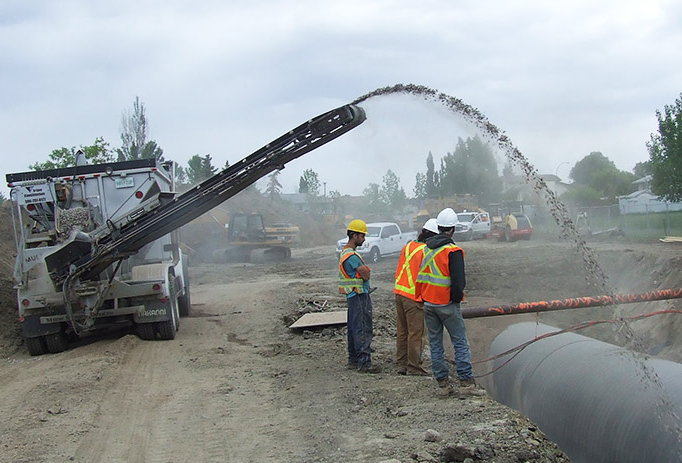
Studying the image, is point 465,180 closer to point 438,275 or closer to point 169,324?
point 169,324

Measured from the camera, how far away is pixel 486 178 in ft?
125

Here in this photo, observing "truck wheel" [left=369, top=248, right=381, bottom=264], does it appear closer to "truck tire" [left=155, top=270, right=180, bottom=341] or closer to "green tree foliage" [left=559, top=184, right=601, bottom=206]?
"truck tire" [left=155, top=270, right=180, bottom=341]

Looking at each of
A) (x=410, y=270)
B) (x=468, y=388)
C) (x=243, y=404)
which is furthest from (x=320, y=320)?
(x=468, y=388)

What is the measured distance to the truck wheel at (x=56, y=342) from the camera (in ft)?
34.8

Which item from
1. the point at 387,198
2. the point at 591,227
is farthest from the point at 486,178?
the point at 387,198

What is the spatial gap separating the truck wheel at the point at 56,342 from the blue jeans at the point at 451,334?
6.38 m

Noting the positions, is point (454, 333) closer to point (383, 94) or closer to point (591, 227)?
point (383, 94)

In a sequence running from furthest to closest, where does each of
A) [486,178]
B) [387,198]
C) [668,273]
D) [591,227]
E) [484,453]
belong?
1. [387,198]
2. [486,178]
3. [591,227]
4. [668,273]
5. [484,453]

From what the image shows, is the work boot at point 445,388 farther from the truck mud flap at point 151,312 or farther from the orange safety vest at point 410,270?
the truck mud flap at point 151,312

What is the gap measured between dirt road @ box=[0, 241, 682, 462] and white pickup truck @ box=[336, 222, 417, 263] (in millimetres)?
15006

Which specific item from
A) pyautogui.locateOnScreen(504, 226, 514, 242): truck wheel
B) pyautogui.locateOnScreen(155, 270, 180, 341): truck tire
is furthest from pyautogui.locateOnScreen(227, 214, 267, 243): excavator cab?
pyautogui.locateOnScreen(155, 270, 180, 341): truck tire

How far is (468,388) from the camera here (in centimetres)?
679

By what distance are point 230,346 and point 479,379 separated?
402 cm

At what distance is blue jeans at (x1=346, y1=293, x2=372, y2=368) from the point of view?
834 centimetres
